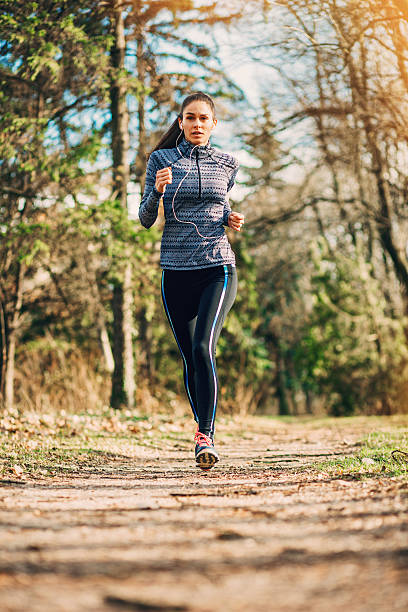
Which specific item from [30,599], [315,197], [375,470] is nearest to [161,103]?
[315,197]

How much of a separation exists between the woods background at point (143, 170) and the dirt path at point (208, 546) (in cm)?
477

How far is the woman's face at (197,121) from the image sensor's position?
3828mm

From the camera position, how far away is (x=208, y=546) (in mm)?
1695

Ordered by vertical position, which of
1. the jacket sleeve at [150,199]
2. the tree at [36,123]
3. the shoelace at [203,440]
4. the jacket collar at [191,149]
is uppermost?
the tree at [36,123]

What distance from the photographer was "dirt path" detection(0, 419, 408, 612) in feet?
4.31

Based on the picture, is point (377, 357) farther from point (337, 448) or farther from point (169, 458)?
point (169, 458)

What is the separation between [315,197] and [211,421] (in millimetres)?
10701

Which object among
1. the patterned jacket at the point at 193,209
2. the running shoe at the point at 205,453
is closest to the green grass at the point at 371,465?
the running shoe at the point at 205,453

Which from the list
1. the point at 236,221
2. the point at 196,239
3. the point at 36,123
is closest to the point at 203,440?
the point at 196,239

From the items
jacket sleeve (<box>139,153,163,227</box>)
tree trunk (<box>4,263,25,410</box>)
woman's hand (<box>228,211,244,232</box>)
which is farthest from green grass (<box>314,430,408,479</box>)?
tree trunk (<box>4,263,25,410</box>)

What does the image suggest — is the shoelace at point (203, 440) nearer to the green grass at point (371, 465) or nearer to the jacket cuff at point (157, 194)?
the green grass at point (371, 465)

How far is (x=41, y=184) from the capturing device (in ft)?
29.0

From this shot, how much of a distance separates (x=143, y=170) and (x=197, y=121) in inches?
255

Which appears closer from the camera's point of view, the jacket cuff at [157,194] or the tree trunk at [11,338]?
the jacket cuff at [157,194]
